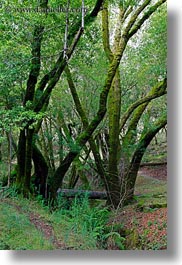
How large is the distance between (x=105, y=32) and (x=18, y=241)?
1.90 m

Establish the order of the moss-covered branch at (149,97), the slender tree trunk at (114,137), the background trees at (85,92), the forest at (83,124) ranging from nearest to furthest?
1. the forest at (83,124)
2. the background trees at (85,92)
3. the moss-covered branch at (149,97)
4. the slender tree trunk at (114,137)

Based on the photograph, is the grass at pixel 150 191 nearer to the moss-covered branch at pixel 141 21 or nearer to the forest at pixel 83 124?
the forest at pixel 83 124

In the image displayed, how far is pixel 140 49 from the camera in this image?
11.3 feet

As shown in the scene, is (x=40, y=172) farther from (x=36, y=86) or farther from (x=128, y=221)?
(x=128, y=221)

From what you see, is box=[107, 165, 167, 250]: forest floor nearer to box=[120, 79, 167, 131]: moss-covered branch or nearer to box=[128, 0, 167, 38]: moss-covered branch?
box=[120, 79, 167, 131]: moss-covered branch

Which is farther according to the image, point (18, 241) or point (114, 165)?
point (114, 165)

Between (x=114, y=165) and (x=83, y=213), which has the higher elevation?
(x=114, y=165)

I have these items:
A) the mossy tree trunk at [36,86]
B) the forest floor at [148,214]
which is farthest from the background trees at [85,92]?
the forest floor at [148,214]

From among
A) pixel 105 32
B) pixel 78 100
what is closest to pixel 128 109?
pixel 78 100

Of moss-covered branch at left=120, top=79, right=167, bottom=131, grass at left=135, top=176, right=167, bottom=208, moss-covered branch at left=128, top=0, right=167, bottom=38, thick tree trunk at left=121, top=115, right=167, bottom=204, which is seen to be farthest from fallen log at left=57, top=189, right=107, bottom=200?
moss-covered branch at left=128, top=0, right=167, bottom=38

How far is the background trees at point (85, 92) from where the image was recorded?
9.82 ft

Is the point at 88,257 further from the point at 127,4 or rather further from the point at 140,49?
the point at 127,4

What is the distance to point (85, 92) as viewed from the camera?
379 cm

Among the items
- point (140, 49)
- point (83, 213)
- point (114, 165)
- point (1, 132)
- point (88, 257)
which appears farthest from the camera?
point (114, 165)
